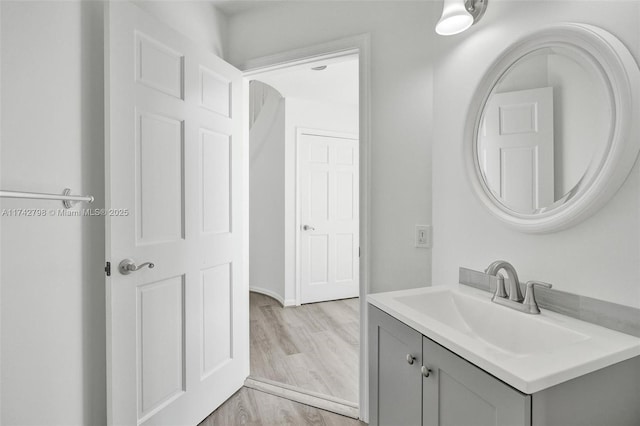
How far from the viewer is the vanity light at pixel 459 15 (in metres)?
1.30

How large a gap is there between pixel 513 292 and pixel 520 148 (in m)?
0.53

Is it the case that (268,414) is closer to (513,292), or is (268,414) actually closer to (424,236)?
(424,236)

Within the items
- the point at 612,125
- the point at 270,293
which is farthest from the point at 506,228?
the point at 270,293

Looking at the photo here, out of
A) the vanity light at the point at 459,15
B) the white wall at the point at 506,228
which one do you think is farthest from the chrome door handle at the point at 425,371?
the vanity light at the point at 459,15

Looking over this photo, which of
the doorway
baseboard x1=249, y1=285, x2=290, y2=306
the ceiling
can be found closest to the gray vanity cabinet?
the doorway

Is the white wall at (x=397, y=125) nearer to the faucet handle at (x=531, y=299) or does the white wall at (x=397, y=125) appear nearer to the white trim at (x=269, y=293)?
the faucet handle at (x=531, y=299)

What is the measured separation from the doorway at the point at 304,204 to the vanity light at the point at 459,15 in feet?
5.98

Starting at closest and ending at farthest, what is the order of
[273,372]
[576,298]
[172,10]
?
1. [576,298]
2. [172,10]
3. [273,372]

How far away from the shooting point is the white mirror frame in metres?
0.91

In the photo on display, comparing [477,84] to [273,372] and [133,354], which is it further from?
[273,372]

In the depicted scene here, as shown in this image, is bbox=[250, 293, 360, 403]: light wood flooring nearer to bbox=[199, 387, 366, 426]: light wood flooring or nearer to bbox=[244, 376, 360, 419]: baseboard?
bbox=[244, 376, 360, 419]: baseboard
